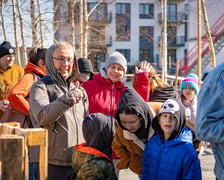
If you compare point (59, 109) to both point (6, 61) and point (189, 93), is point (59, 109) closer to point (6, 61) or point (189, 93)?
point (6, 61)

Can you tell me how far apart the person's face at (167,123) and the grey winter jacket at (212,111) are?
86 cm

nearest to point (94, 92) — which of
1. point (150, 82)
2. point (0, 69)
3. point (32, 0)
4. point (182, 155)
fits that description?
point (150, 82)

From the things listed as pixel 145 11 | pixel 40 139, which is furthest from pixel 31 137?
pixel 145 11

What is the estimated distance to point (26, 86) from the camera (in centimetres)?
395

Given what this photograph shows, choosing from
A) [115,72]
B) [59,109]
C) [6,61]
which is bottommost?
[59,109]

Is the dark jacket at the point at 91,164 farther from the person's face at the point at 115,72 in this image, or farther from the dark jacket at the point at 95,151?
the person's face at the point at 115,72

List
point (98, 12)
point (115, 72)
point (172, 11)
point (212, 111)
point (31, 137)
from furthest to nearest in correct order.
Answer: point (172, 11), point (98, 12), point (115, 72), point (212, 111), point (31, 137)

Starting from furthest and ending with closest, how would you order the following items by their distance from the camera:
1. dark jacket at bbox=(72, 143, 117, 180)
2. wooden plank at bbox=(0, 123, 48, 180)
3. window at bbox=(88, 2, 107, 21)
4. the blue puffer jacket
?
window at bbox=(88, 2, 107, 21) < the blue puffer jacket < dark jacket at bbox=(72, 143, 117, 180) < wooden plank at bbox=(0, 123, 48, 180)

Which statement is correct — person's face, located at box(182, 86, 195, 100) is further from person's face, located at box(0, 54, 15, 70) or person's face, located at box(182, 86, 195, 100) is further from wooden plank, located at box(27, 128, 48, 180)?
wooden plank, located at box(27, 128, 48, 180)

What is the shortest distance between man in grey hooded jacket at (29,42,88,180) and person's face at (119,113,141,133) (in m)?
0.38

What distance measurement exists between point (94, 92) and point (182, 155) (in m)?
1.29

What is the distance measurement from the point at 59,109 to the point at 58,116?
0.10m

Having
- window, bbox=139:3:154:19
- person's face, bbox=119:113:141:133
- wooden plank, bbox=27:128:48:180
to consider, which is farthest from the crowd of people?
window, bbox=139:3:154:19

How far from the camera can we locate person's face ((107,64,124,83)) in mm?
3838
